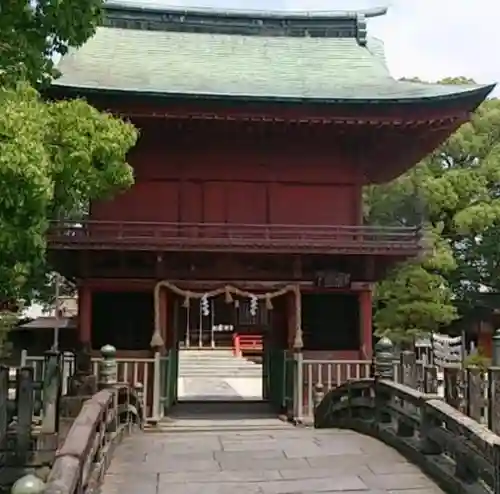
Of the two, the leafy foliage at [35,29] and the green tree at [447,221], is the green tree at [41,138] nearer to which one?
the leafy foliage at [35,29]

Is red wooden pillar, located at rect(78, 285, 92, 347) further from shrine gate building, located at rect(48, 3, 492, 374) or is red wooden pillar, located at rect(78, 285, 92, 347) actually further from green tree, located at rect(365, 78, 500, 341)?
green tree, located at rect(365, 78, 500, 341)

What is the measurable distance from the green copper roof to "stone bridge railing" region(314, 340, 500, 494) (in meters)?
5.59

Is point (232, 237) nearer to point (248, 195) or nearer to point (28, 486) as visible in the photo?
point (248, 195)

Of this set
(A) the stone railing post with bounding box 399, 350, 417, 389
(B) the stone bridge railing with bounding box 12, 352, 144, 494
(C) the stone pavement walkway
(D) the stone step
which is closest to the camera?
(B) the stone bridge railing with bounding box 12, 352, 144, 494

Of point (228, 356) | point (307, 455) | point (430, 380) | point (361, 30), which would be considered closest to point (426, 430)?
point (307, 455)

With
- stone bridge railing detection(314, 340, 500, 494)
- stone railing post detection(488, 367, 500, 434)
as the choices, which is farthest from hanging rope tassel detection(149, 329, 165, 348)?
stone railing post detection(488, 367, 500, 434)

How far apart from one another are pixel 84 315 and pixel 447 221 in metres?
17.3

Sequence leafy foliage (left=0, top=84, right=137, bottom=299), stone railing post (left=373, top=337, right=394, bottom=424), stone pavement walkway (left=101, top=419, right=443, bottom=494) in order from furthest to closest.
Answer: stone railing post (left=373, top=337, right=394, bottom=424) → stone pavement walkway (left=101, top=419, right=443, bottom=494) → leafy foliage (left=0, top=84, right=137, bottom=299)

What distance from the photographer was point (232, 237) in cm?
1373

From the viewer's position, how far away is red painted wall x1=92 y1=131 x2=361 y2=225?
14.6 meters

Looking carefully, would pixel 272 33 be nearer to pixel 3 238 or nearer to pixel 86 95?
pixel 86 95

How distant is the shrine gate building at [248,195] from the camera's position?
44.3 ft

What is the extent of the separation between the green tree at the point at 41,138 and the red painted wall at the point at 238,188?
5939mm

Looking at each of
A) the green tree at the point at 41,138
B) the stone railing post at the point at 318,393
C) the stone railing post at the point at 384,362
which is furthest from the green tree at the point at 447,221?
the green tree at the point at 41,138
